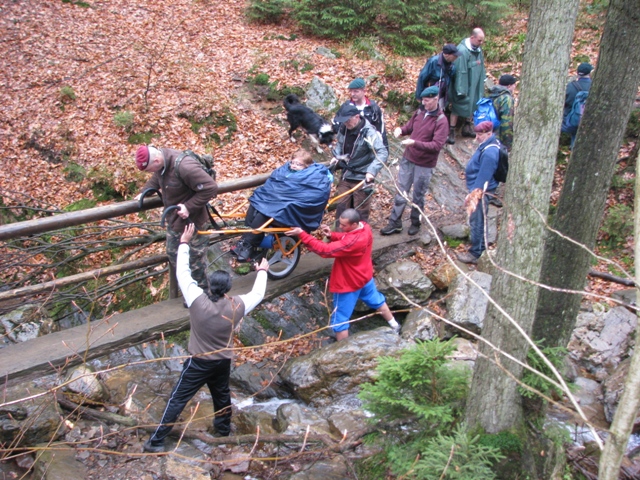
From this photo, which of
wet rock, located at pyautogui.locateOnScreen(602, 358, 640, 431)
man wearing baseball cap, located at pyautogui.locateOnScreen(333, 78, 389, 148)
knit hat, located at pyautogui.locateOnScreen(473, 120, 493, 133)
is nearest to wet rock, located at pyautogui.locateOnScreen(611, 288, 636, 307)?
wet rock, located at pyautogui.locateOnScreen(602, 358, 640, 431)

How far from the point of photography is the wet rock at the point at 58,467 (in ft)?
13.4

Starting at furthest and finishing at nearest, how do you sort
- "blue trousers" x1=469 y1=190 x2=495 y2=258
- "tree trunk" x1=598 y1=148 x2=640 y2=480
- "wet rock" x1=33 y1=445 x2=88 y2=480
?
"blue trousers" x1=469 y1=190 x2=495 y2=258 < "wet rock" x1=33 y1=445 x2=88 y2=480 < "tree trunk" x1=598 y1=148 x2=640 y2=480

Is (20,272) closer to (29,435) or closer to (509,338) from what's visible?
(29,435)

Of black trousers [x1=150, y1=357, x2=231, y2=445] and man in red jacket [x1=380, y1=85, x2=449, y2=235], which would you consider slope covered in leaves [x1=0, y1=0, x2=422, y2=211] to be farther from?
black trousers [x1=150, y1=357, x2=231, y2=445]

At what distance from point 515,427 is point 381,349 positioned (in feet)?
6.93

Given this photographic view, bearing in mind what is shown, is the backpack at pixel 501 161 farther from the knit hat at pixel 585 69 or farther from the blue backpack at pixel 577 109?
the knit hat at pixel 585 69

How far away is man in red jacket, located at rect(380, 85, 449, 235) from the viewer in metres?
7.00

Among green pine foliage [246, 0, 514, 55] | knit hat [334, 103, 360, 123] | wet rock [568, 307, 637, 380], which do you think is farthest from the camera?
green pine foliage [246, 0, 514, 55]

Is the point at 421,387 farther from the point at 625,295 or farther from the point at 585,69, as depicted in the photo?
the point at 585,69

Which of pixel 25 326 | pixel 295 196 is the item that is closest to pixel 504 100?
pixel 295 196

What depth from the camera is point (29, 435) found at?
14.7ft

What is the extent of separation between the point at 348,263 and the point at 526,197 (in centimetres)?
282

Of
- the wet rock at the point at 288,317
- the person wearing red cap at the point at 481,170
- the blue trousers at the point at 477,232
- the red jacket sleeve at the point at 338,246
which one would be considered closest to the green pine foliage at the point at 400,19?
the person wearing red cap at the point at 481,170

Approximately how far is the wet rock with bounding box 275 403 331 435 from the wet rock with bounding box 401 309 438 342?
166 centimetres
